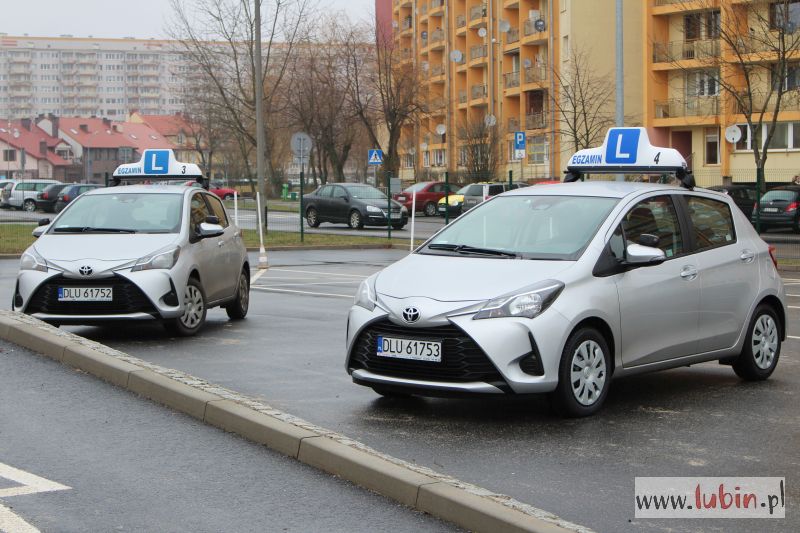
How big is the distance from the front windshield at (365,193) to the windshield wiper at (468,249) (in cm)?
3074

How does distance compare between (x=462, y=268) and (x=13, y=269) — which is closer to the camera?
(x=462, y=268)

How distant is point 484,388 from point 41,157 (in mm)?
151683

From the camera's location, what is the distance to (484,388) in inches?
291

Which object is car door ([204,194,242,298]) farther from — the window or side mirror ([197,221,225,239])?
the window

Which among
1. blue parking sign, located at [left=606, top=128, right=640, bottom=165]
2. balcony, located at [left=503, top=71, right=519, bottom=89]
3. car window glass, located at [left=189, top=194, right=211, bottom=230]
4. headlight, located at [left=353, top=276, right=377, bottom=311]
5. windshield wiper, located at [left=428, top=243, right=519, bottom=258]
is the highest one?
balcony, located at [left=503, top=71, right=519, bottom=89]

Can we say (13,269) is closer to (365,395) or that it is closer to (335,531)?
(365,395)

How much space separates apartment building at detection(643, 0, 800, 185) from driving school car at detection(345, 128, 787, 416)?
4256 centimetres

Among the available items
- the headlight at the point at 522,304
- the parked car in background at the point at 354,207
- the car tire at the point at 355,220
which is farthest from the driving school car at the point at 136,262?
the car tire at the point at 355,220

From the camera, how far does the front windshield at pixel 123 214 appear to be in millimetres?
12414

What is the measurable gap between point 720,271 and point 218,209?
670 cm

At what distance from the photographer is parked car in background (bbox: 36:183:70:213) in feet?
191

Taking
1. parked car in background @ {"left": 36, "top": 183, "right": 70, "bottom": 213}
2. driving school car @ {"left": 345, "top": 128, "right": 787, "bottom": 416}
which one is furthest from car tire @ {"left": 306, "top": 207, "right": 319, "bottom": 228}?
driving school car @ {"left": 345, "top": 128, "right": 787, "bottom": 416}

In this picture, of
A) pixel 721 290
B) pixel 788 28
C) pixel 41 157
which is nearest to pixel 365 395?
pixel 721 290

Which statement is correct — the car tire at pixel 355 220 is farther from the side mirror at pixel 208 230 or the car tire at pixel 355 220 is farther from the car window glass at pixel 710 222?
the car window glass at pixel 710 222
